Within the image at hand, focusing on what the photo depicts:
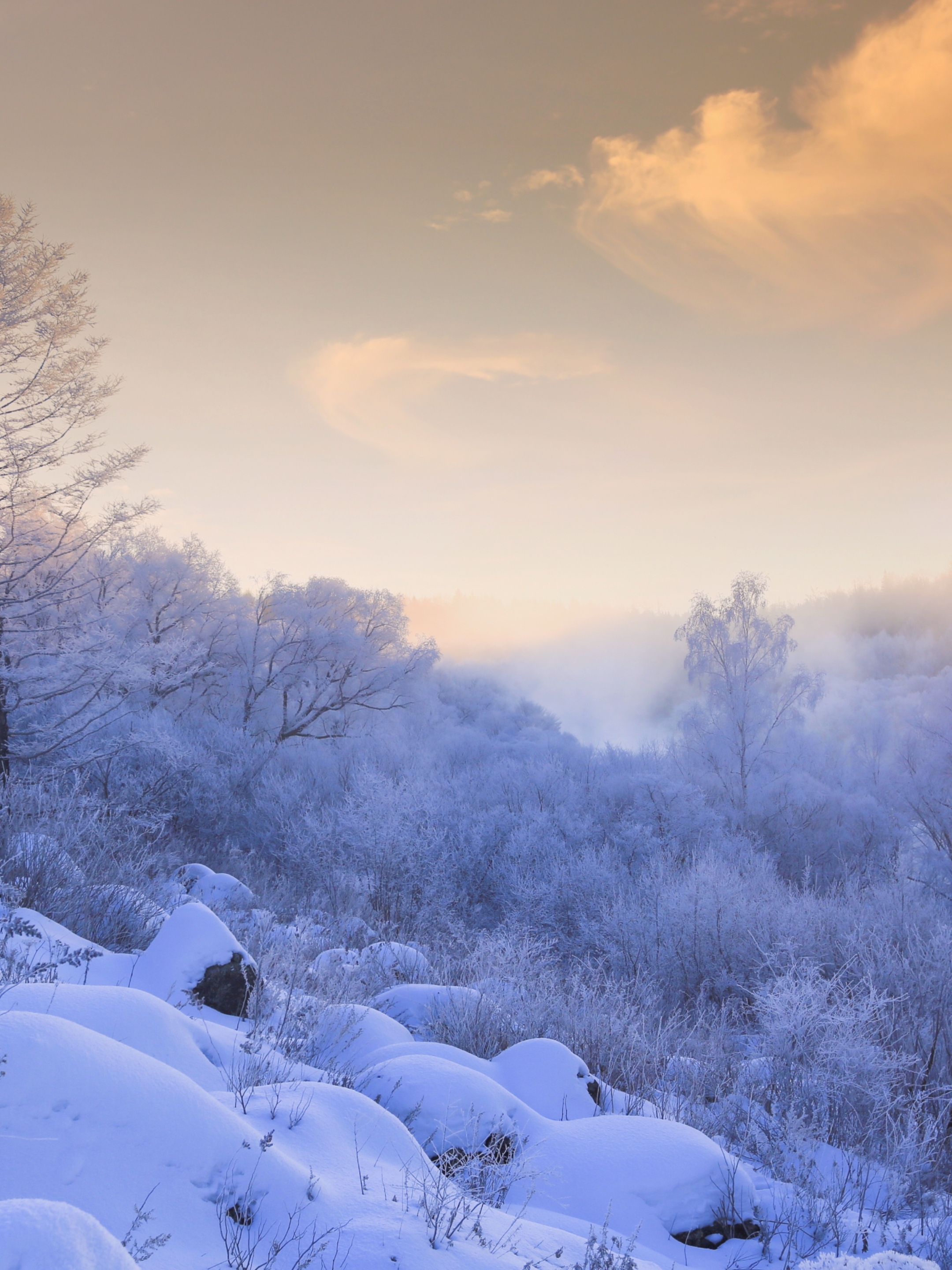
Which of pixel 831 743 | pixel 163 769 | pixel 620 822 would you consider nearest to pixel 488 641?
pixel 831 743

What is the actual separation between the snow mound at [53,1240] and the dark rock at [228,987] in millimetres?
3756

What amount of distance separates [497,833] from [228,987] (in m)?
15.8

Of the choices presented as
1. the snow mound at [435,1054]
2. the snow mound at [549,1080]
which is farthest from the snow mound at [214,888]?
the snow mound at [549,1080]

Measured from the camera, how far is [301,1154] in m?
2.37

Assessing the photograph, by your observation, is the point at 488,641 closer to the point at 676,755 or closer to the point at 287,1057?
the point at 676,755

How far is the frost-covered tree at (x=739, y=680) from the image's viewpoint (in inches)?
927

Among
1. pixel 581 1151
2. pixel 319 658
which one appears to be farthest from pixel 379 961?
pixel 319 658

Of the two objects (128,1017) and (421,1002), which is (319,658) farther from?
(128,1017)

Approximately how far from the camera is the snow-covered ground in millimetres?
1856

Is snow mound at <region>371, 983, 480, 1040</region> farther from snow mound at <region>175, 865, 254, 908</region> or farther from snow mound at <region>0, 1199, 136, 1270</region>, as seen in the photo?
snow mound at <region>0, 1199, 136, 1270</region>

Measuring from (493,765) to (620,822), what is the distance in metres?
5.49

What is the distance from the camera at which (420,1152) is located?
8.80 ft

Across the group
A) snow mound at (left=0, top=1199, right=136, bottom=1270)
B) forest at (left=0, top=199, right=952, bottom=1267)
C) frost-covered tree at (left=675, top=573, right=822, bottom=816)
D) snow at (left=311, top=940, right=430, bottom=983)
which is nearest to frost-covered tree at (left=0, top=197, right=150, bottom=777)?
forest at (left=0, top=199, right=952, bottom=1267)

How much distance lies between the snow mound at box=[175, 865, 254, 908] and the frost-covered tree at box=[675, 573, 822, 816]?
17.4 metres
